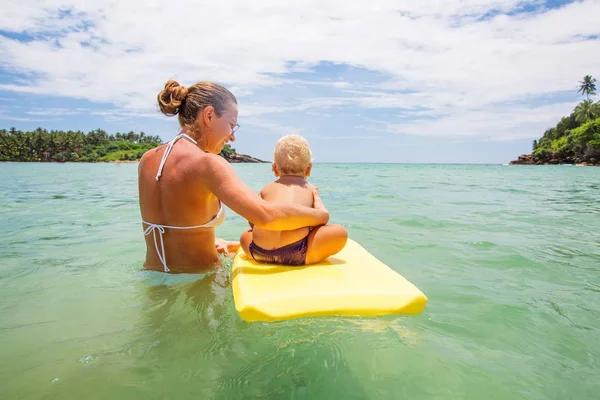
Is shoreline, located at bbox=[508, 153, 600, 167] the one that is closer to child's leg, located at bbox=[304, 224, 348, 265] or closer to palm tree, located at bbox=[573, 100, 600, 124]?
palm tree, located at bbox=[573, 100, 600, 124]

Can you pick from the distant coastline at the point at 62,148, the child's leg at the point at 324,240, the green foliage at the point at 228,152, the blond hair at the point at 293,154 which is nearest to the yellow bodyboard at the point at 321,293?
the child's leg at the point at 324,240

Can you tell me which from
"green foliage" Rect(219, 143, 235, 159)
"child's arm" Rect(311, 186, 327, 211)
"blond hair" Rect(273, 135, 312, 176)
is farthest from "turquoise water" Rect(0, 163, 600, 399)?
"green foliage" Rect(219, 143, 235, 159)

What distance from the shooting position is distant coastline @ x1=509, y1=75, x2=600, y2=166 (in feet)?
167

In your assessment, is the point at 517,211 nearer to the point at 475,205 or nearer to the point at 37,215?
the point at 475,205

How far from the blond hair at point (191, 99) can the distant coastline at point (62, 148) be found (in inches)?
3449

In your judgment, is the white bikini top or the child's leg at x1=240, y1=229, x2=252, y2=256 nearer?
the white bikini top

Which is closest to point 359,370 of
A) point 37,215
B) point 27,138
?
point 37,215

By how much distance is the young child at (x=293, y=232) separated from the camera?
2.66 metres

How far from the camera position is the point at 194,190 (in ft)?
7.84

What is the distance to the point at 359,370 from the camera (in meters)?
1.81

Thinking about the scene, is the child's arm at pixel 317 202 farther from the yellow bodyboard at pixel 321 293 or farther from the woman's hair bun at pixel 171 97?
the woman's hair bun at pixel 171 97

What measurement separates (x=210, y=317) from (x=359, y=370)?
0.97 meters

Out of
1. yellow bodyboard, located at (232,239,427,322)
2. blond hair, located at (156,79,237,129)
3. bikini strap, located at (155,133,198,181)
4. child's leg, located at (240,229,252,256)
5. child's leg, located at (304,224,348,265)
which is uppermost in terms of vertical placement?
blond hair, located at (156,79,237,129)

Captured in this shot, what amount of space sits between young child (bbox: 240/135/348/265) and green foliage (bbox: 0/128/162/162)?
8776 centimetres
